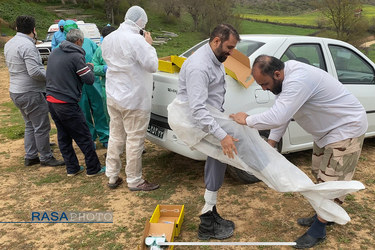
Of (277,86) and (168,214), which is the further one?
(168,214)

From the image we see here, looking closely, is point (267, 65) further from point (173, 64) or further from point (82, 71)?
point (82, 71)

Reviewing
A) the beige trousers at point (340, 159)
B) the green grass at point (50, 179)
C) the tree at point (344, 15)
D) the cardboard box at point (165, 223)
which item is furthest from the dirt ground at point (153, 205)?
the tree at point (344, 15)

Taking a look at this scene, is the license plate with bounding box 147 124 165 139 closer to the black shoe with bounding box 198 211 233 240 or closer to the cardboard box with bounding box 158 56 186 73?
the cardboard box with bounding box 158 56 186 73

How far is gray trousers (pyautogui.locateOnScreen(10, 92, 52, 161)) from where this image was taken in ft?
15.0

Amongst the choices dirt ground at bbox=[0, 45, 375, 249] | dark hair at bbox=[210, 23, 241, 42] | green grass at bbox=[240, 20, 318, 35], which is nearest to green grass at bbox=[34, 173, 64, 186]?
dirt ground at bbox=[0, 45, 375, 249]

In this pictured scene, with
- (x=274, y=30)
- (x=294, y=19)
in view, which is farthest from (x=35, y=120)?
(x=294, y=19)

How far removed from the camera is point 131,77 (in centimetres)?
364

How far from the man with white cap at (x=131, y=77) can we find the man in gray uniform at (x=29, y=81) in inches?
50.2

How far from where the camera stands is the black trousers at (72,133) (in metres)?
4.08

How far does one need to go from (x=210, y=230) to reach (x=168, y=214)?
506 mm

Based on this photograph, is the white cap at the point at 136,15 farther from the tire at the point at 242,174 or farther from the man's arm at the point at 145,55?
the tire at the point at 242,174

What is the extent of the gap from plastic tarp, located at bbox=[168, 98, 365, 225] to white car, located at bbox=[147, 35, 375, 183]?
76 centimetres

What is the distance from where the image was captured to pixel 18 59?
14.6ft

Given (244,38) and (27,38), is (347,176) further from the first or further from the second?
(27,38)
